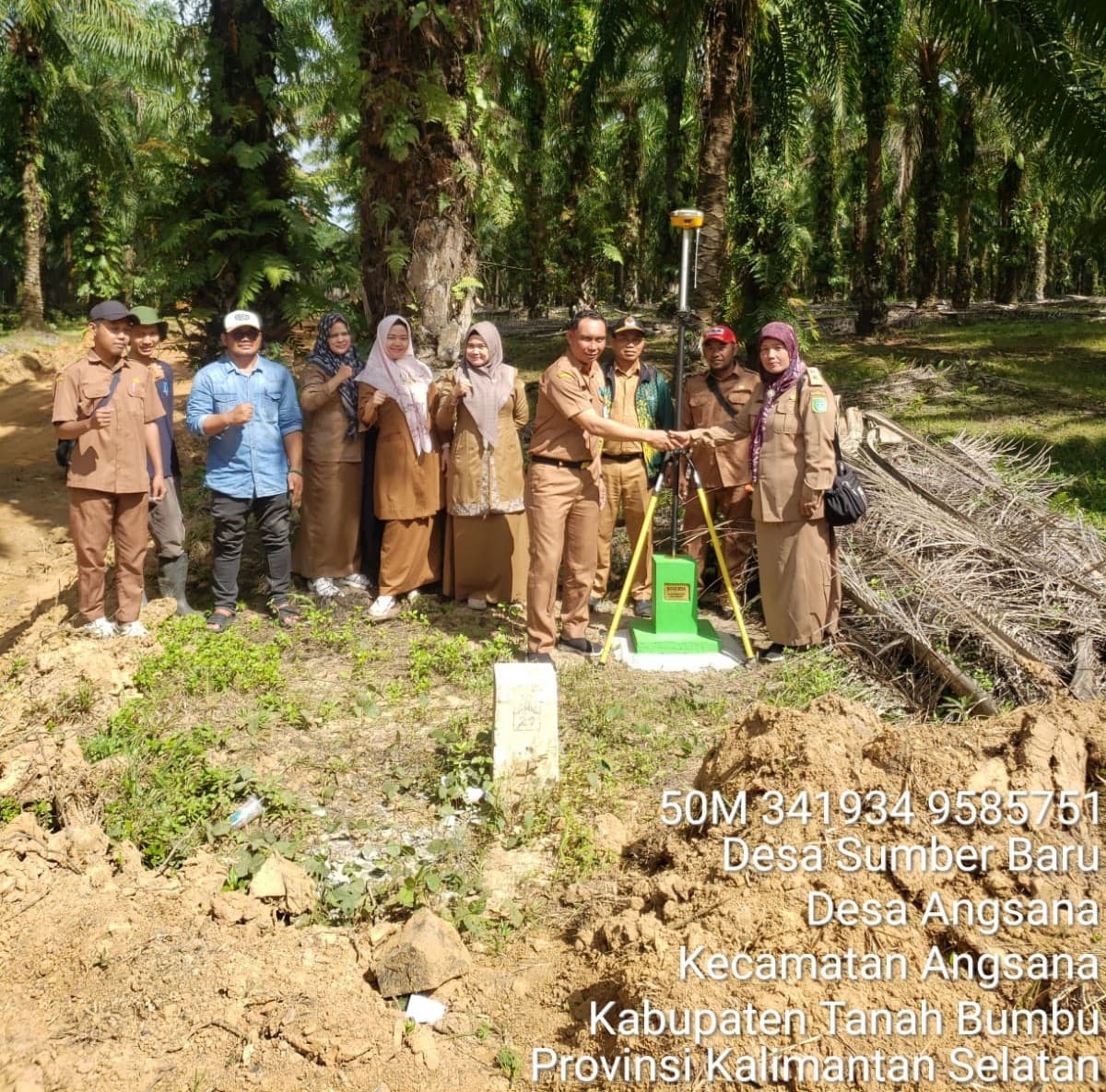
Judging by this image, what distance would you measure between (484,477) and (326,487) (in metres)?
1.01

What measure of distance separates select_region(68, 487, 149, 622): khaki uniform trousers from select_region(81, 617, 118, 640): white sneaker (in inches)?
1.4

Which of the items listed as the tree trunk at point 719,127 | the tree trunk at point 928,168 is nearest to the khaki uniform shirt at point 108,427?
the tree trunk at point 719,127

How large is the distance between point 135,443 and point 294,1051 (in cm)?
378

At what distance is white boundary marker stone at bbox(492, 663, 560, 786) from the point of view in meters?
4.27

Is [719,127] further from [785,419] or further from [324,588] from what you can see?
[324,588]

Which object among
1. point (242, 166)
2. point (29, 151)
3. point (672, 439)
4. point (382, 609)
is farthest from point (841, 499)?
point (29, 151)

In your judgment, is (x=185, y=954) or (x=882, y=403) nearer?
(x=185, y=954)

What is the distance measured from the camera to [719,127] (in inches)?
382

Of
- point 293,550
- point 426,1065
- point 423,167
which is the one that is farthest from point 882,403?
point 426,1065

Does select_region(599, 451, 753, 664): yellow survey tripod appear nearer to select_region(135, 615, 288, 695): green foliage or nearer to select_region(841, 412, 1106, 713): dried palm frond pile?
select_region(841, 412, 1106, 713): dried palm frond pile

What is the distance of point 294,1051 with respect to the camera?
2.88 m

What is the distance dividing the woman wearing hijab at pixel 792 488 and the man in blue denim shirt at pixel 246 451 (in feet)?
7.85

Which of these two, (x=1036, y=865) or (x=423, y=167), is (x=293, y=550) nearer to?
(x=423, y=167)

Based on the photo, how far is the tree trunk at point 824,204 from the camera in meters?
26.7
